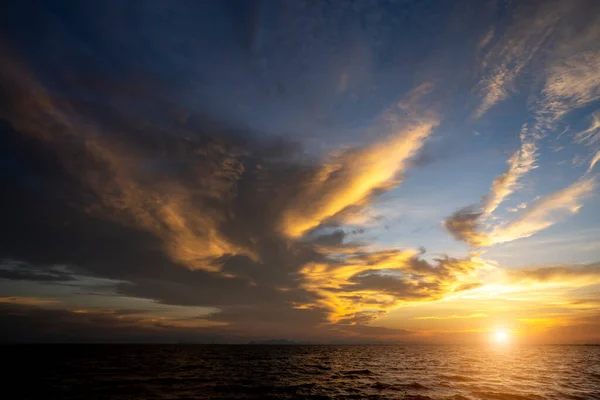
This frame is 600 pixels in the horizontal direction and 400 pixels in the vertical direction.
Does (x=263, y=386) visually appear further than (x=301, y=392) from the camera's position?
Yes

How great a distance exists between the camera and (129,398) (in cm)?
3089

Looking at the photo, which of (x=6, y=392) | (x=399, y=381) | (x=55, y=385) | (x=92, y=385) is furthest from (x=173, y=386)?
(x=399, y=381)

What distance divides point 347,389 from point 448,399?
11.5m

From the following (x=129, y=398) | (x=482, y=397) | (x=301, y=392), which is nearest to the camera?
(x=129, y=398)

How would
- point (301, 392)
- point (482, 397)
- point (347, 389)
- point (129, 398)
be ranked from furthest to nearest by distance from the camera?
point (347, 389)
point (301, 392)
point (482, 397)
point (129, 398)

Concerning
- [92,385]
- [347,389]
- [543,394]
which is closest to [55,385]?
[92,385]

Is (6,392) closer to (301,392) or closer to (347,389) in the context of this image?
(301,392)

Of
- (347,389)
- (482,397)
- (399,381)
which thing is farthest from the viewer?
(399,381)

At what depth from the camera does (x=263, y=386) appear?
39594mm

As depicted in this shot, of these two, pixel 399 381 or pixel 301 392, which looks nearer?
pixel 301 392

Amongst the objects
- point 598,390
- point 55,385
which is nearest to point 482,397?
point 598,390

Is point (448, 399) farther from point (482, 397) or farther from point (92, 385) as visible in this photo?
point (92, 385)

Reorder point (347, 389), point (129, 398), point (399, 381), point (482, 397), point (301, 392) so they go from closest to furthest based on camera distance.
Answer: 1. point (129, 398)
2. point (482, 397)
3. point (301, 392)
4. point (347, 389)
5. point (399, 381)

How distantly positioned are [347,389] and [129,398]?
23956 mm
